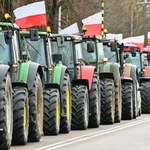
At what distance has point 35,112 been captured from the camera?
55.2ft

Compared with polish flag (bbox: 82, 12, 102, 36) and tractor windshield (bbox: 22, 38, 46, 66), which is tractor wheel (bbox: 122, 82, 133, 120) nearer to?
polish flag (bbox: 82, 12, 102, 36)

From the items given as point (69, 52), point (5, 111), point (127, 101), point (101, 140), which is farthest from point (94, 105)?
point (5, 111)

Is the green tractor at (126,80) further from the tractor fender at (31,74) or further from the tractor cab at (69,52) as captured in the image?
the tractor fender at (31,74)

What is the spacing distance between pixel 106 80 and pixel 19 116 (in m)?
8.41

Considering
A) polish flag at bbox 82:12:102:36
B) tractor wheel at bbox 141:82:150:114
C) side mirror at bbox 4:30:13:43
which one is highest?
polish flag at bbox 82:12:102:36

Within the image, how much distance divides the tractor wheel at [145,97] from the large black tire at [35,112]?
13876mm

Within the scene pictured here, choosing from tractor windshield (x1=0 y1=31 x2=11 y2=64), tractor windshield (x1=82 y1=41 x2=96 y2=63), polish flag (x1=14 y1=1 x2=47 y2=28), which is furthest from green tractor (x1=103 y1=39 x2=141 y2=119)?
tractor windshield (x1=0 y1=31 x2=11 y2=64)

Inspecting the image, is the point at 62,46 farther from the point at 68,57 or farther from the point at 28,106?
the point at 28,106

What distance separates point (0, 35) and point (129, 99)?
10654 millimetres

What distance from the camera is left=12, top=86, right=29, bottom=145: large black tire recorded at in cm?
1584

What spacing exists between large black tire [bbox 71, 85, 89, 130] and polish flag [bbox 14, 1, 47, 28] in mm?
1788

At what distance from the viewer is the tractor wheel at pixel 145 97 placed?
102 feet

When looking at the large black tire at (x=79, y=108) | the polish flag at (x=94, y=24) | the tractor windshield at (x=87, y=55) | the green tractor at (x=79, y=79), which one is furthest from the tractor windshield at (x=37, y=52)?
the polish flag at (x=94, y=24)

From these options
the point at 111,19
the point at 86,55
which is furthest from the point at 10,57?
the point at 111,19
